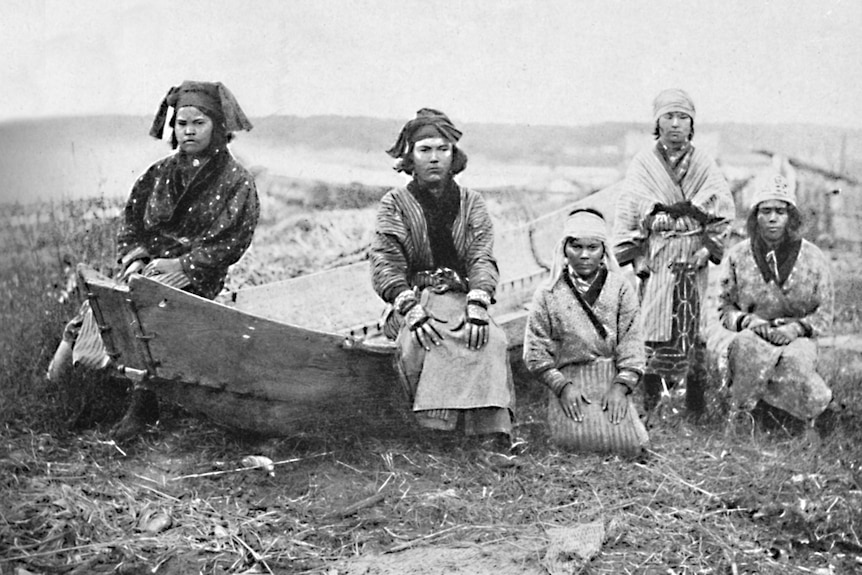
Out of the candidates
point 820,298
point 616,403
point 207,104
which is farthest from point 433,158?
point 820,298

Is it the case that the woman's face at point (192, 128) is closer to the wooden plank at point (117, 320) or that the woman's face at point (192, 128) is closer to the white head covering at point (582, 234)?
the wooden plank at point (117, 320)

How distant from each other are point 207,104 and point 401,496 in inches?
83.2

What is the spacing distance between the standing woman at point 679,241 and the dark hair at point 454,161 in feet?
3.14

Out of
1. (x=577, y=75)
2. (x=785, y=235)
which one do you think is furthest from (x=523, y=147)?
(x=785, y=235)

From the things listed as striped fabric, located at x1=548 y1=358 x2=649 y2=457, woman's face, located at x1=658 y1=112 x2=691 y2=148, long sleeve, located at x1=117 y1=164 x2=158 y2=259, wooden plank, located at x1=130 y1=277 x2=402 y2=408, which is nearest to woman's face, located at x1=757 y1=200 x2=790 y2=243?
woman's face, located at x1=658 y1=112 x2=691 y2=148

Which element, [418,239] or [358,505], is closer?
[358,505]

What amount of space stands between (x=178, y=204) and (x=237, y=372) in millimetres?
965

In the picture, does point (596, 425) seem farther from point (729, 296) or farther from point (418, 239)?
point (418, 239)

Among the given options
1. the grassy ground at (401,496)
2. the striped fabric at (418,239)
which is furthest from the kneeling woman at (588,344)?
the striped fabric at (418,239)

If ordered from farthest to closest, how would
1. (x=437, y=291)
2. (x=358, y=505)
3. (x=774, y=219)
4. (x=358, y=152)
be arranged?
(x=358, y=152)
(x=774, y=219)
(x=437, y=291)
(x=358, y=505)

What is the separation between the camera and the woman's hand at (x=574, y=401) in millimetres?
4977

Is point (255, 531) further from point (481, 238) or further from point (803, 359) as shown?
point (803, 359)

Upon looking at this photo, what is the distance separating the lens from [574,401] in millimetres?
4977

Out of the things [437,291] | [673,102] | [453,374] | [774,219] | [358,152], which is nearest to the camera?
[453,374]
